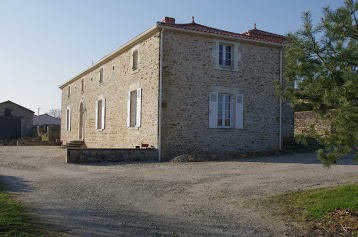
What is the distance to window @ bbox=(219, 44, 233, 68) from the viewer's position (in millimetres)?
16719

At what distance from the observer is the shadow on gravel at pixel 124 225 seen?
5238 mm

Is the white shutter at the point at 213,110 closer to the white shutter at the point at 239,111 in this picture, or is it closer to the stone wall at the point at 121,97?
the white shutter at the point at 239,111

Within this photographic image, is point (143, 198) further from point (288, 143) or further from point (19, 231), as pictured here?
point (288, 143)

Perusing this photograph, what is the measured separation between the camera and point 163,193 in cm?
837

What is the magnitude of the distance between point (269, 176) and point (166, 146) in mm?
5719

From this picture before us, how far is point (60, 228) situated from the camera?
5293 millimetres

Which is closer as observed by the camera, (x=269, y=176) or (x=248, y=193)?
(x=248, y=193)

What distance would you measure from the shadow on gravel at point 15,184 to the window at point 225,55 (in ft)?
31.0

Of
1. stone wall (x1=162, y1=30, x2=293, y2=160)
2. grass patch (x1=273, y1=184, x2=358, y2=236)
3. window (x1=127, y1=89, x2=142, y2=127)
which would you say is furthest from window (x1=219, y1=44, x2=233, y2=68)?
grass patch (x1=273, y1=184, x2=358, y2=236)

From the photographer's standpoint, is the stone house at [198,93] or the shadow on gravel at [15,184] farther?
the stone house at [198,93]

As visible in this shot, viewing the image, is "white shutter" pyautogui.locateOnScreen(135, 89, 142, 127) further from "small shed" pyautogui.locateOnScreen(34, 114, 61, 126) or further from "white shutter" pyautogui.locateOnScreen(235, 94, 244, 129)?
"small shed" pyautogui.locateOnScreen(34, 114, 61, 126)

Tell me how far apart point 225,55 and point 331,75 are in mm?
11543

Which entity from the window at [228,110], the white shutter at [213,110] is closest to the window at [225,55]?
the window at [228,110]

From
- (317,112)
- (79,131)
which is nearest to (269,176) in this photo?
(317,112)
